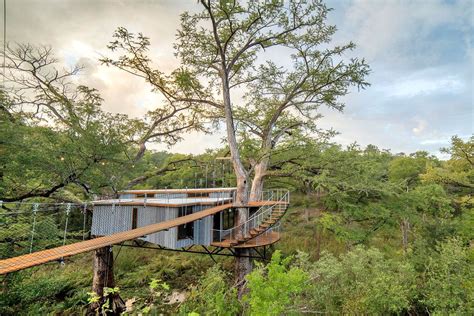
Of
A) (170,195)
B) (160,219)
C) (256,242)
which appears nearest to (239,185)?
(256,242)

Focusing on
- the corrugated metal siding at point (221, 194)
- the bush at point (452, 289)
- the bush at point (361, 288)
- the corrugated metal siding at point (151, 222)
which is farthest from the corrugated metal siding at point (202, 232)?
the bush at point (452, 289)

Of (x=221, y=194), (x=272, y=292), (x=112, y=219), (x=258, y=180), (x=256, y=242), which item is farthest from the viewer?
(x=221, y=194)

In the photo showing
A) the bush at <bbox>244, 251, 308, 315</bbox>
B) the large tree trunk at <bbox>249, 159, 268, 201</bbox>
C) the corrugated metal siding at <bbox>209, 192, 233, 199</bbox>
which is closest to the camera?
the bush at <bbox>244, 251, 308, 315</bbox>

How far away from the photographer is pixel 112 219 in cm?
1458

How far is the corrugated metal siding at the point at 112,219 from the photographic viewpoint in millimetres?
14367

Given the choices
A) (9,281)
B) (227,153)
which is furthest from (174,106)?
(9,281)

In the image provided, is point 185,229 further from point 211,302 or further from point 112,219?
point 211,302

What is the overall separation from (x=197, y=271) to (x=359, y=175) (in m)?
14.2

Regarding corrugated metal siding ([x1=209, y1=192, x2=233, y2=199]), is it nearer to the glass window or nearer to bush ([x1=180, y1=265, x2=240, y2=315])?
the glass window

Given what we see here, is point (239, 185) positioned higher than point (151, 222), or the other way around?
point (239, 185)

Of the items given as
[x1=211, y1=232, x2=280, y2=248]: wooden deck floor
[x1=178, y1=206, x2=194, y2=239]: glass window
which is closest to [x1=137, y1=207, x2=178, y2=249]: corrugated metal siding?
[x1=178, y1=206, x2=194, y2=239]: glass window

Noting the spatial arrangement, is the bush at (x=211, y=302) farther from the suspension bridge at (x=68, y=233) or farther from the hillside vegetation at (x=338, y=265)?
the suspension bridge at (x=68, y=233)

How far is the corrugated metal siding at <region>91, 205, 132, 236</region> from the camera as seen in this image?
14.4 m

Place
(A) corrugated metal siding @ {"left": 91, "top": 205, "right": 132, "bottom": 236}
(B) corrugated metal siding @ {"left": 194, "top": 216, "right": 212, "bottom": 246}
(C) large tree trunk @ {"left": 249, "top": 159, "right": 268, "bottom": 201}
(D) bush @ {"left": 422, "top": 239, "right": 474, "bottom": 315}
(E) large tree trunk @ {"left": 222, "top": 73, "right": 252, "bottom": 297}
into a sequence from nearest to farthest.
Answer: (D) bush @ {"left": 422, "top": 239, "right": 474, "bottom": 315}, (B) corrugated metal siding @ {"left": 194, "top": 216, "right": 212, "bottom": 246}, (E) large tree trunk @ {"left": 222, "top": 73, "right": 252, "bottom": 297}, (A) corrugated metal siding @ {"left": 91, "top": 205, "right": 132, "bottom": 236}, (C) large tree trunk @ {"left": 249, "top": 159, "right": 268, "bottom": 201}
